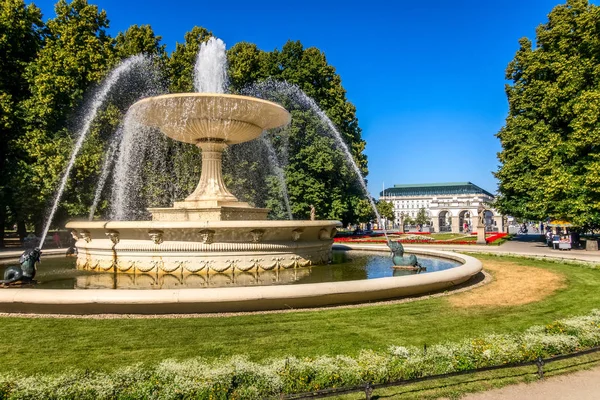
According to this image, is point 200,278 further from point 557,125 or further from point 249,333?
point 557,125

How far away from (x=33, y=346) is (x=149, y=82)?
26898mm

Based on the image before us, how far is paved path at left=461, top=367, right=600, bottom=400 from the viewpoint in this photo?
4.57 meters

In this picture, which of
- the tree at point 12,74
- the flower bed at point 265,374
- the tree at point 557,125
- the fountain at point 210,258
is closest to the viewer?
the flower bed at point 265,374

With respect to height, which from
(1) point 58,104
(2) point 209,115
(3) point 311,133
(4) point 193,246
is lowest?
(4) point 193,246

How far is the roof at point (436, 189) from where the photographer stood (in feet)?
411

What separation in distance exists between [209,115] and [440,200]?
113207 millimetres

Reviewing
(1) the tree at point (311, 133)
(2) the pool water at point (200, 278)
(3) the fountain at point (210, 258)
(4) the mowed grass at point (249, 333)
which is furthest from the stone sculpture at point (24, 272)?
(1) the tree at point (311, 133)

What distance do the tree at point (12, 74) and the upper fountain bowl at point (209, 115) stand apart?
641 inches

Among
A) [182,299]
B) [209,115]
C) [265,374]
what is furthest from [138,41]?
[265,374]

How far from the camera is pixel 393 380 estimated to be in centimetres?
471

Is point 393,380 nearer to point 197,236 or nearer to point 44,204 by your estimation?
point 197,236

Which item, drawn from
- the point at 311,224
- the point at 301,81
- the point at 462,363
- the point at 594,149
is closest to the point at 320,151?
the point at 301,81

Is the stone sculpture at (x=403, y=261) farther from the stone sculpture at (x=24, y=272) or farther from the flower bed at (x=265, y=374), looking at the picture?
the stone sculpture at (x=24, y=272)

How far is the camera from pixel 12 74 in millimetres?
27672
